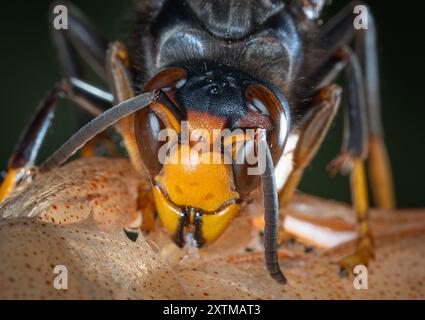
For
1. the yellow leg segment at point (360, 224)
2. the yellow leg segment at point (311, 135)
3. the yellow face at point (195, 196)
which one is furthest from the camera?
the yellow leg segment at point (311, 135)

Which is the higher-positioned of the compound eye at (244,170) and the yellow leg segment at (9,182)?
the yellow leg segment at (9,182)

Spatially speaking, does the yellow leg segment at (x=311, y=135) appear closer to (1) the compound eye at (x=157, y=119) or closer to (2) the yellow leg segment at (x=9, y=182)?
(1) the compound eye at (x=157, y=119)

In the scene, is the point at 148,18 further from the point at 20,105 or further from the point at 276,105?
the point at 20,105

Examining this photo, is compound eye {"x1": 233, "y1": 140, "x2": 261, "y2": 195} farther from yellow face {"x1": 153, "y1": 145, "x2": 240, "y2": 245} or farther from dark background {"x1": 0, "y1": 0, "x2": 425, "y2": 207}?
dark background {"x1": 0, "y1": 0, "x2": 425, "y2": 207}

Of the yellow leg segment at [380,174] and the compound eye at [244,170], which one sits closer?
the compound eye at [244,170]

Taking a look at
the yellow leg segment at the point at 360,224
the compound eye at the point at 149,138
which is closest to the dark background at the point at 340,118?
the yellow leg segment at the point at 360,224

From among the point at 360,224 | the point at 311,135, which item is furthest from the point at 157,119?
the point at 360,224
